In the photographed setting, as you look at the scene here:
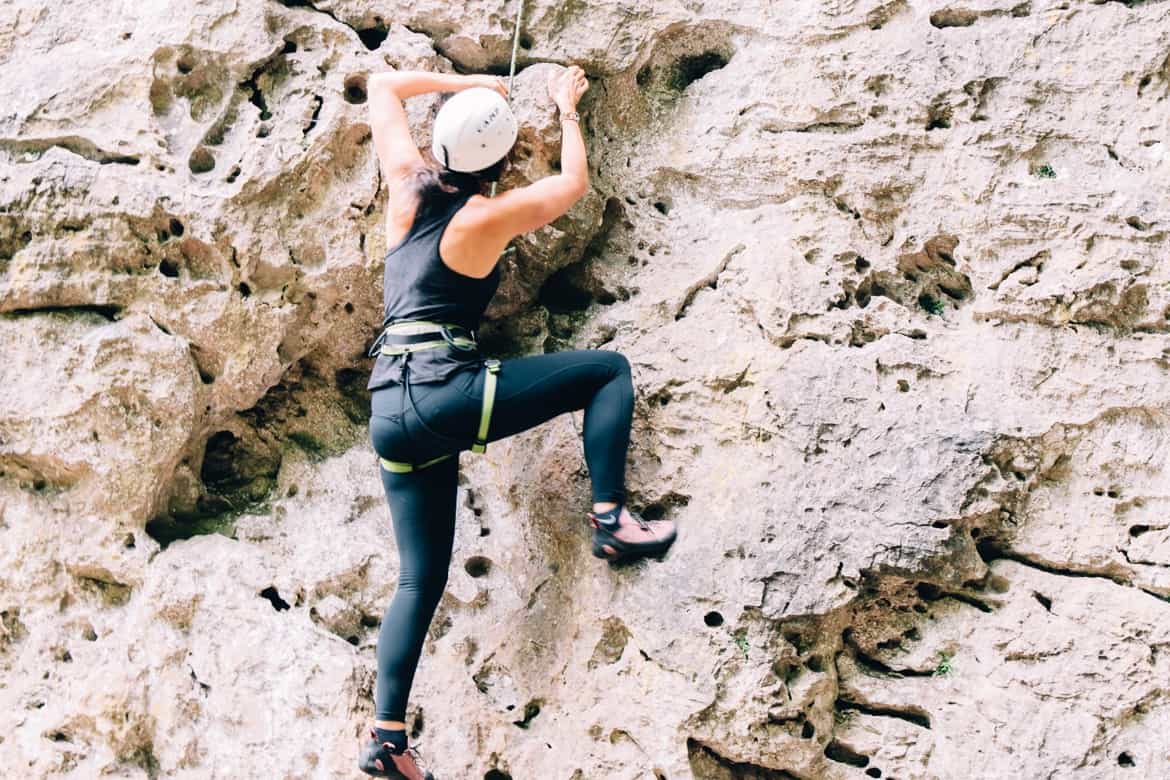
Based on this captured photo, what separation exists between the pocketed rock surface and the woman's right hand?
0.24ft

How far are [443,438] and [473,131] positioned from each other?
104 cm

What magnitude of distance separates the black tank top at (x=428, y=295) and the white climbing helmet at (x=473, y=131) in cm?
14

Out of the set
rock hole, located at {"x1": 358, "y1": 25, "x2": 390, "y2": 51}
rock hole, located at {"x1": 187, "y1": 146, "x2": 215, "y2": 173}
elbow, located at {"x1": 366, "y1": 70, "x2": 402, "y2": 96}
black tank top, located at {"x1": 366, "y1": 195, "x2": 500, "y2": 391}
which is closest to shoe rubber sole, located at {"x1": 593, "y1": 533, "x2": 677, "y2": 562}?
black tank top, located at {"x1": 366, "y1": 195, "x2": 500, "y2": 391}

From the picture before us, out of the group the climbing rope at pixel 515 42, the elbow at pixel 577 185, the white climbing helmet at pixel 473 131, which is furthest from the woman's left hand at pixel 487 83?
the elbow at pixel 577 185

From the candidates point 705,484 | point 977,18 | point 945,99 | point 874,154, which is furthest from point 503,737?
point 977,18

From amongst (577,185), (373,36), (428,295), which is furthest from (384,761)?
(373,36)

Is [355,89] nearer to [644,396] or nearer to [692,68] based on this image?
[692,68]

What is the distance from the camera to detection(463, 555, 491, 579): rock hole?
15.0 ft

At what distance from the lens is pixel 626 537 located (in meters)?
4.12

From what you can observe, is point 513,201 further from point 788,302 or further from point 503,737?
point 503,737

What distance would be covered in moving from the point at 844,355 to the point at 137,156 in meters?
2.90

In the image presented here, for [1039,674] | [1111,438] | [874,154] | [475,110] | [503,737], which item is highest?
[475,110]

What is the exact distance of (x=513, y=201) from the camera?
12.7 ft

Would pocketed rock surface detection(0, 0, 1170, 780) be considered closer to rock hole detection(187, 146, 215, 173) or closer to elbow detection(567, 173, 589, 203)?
rock hole detection(187, 146, 215, 173)
